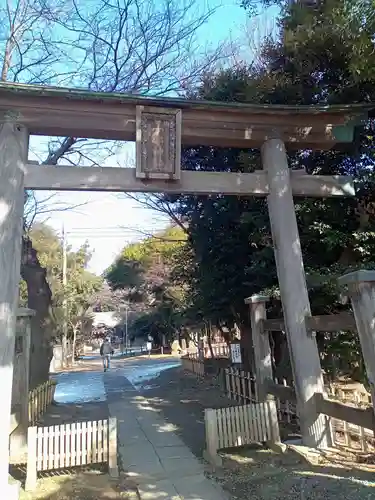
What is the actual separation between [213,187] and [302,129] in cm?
197

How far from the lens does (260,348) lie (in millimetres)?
7449

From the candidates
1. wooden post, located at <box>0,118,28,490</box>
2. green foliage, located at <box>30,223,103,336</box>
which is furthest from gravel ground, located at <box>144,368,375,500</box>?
green foliage, located at <box>30,223,103,336</box>

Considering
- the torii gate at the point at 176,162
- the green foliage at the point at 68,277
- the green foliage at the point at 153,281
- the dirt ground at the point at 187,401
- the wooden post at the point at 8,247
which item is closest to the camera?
the wooden post at the point at 8,247

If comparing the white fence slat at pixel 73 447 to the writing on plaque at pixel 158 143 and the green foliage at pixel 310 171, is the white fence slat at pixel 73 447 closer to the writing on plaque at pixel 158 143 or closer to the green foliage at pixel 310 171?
the writing on plaque at pixel 158 143

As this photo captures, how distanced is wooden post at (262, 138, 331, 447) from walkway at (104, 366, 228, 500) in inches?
69.4

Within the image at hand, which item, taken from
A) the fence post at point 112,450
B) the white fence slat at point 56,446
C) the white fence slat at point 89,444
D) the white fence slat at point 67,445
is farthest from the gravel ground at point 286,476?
the white fence slat at point 56,446

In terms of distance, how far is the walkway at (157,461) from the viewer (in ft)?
16.5

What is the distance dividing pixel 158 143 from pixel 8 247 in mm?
2724

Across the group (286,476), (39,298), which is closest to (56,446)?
(286,476)

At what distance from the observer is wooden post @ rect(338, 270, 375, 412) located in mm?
4310

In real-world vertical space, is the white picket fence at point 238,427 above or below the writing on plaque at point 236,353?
below

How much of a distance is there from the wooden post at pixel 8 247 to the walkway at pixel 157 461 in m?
1.82

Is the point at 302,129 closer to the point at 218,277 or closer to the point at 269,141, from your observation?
the point at 269,141

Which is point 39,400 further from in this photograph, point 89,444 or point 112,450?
point 112,450
